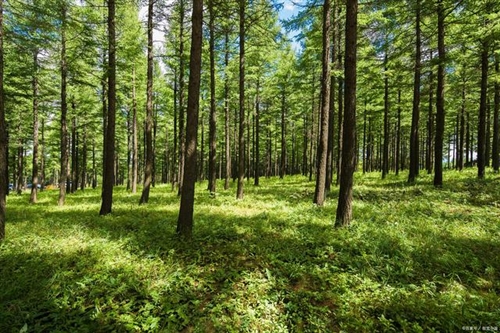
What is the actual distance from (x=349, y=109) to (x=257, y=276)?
535cm

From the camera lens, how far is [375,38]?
52.0ft

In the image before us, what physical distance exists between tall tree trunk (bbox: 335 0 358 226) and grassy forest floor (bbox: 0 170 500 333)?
107 centimetres

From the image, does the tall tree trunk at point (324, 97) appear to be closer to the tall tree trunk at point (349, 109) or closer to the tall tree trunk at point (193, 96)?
the tall tree trunk at point (349, 109)

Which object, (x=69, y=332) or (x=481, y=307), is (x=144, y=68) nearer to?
(x=69, y=332)

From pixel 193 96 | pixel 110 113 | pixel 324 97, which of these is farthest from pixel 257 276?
pixel 110 113

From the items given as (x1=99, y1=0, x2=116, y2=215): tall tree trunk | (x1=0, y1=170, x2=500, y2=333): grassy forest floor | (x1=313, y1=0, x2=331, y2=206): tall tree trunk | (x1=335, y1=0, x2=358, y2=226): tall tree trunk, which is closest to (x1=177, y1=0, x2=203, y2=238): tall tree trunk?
(x1=0, y1=170, x2=500, y2=333): grassy forest floor

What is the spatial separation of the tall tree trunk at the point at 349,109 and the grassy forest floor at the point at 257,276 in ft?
3.50

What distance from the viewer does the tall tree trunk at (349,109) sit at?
24.1 feet

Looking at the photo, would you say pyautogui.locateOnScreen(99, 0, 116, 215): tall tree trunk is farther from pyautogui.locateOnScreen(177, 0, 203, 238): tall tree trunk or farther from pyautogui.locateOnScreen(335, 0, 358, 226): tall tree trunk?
pyautogui.locateOnScreen(335, 0, 358, 226): tall tree trunk

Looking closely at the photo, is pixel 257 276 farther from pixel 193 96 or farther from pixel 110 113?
pixel 110 113

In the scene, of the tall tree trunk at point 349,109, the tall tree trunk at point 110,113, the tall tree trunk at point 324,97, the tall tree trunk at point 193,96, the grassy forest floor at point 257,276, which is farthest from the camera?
the tall tree trunk at point 324,97

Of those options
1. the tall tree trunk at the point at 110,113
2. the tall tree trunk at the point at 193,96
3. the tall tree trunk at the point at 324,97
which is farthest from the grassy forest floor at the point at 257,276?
the tall tree trunk at the point at 324,97

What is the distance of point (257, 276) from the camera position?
5484mm

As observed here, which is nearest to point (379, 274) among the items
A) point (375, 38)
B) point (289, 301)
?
point (289, 301)
